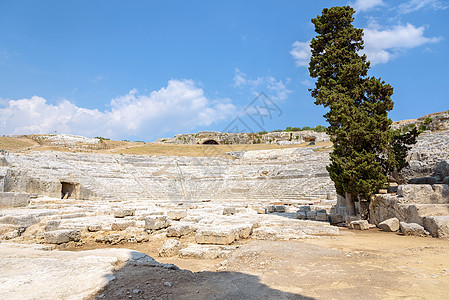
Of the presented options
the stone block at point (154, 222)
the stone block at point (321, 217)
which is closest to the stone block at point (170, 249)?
the stone block at point (154, 222)

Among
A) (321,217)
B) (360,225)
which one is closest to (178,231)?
(360,225)

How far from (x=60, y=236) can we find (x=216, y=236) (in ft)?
15.3

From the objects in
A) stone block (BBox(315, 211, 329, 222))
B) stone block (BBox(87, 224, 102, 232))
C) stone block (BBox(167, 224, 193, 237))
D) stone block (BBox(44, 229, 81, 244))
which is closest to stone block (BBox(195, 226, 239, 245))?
stone block (BBox(167, 224, 193, 237))

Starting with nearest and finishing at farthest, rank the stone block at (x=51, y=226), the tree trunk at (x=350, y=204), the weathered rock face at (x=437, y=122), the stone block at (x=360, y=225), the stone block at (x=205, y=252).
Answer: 1. the stone block at (x=205, y=252)
2. the stone block at (x=51, y=226)
3. the stone block at (x=360, y=225)
4. the tree trunk at (x=350, y=204)
5. the weathered rock face at (x=437, y=122)

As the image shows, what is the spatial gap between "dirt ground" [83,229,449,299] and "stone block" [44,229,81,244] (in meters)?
3.50

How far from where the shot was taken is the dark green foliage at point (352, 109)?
10.8 metres

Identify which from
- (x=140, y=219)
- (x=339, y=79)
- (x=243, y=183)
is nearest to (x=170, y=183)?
(x=243, y=183)

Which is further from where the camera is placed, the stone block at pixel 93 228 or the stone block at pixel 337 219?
the stone block at pixel 337 219

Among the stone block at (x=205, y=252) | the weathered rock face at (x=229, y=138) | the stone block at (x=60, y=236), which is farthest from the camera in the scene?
the weathered rock face at (x=229, y=138)

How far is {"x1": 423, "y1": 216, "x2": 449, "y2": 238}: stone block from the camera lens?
741 cm

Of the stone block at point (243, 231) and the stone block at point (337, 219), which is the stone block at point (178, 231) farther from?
the stone block at point (337, 219)

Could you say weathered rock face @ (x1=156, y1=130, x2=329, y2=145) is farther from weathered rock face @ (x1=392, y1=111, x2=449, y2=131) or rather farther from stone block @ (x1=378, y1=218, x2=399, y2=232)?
stone block @ (x1=378, y1=218, x2=399, y2=232)

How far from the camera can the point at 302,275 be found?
449 cm

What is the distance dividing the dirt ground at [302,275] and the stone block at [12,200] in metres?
13.4
